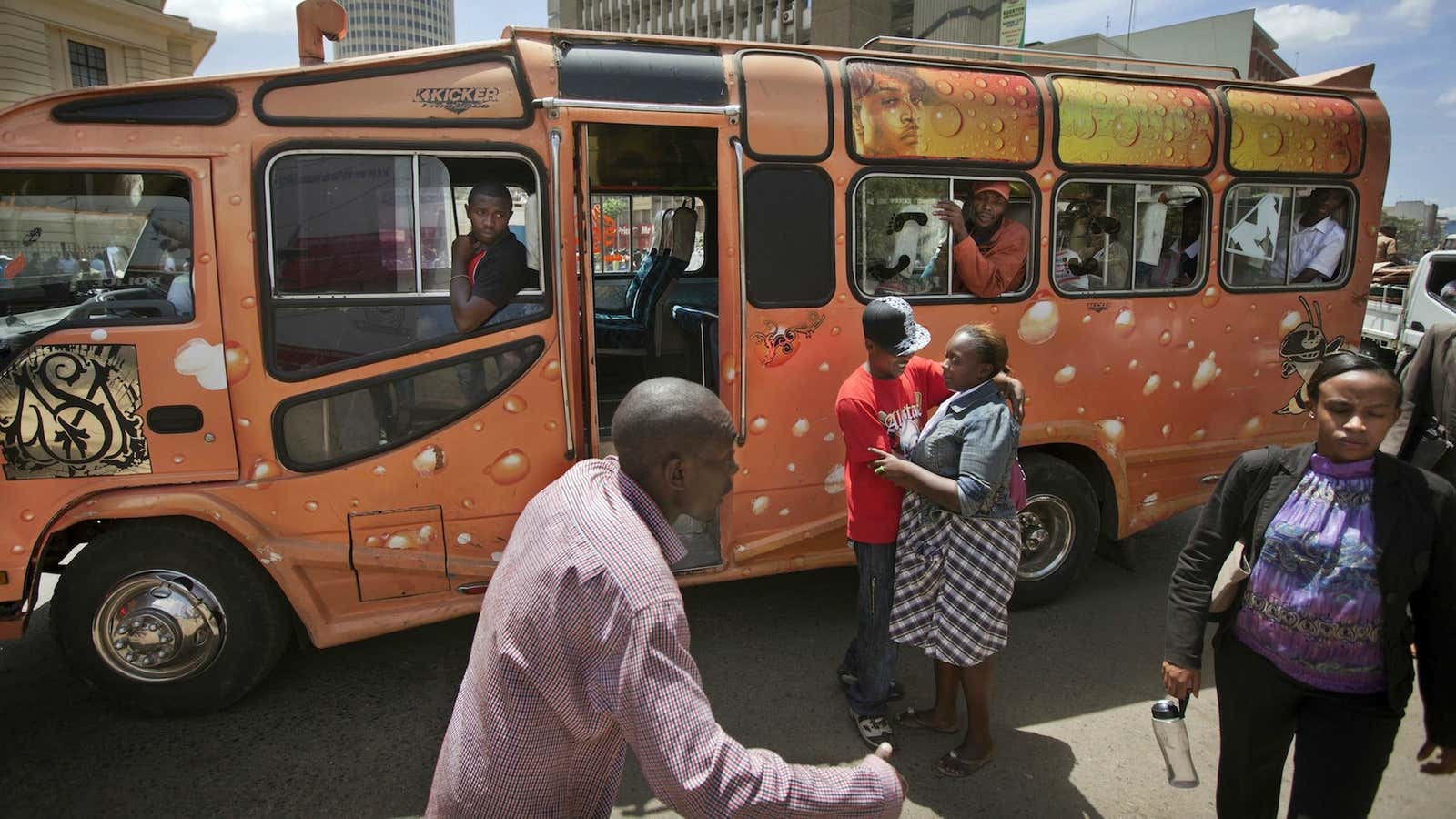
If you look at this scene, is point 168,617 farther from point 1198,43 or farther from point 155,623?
point 1198,43

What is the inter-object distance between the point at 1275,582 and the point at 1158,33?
33708 millimetres

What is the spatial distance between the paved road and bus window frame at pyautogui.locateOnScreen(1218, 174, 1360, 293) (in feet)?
6.82

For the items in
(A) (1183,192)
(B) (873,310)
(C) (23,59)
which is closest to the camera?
(B) (873,310)

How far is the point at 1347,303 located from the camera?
5.25 m

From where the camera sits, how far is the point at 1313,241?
5109 millimetres

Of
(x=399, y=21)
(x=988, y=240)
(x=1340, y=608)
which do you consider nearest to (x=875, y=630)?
(x=1340, y=608)

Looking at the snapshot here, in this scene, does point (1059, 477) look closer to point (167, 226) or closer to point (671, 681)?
point (671, 681)

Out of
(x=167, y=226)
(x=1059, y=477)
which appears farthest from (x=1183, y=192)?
(x=167, y=226)

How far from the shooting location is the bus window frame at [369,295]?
3428 millimetres

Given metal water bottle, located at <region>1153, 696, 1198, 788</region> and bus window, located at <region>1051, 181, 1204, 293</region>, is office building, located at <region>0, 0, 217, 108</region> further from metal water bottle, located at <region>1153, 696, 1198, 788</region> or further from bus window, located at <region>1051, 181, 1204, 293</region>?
metal water bottle, located at <region>1153, 696, 1198, 788</region>

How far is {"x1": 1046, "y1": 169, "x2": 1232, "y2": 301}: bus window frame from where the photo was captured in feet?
14.9

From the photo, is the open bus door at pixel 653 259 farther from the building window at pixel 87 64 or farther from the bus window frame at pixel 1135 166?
the building window at pixel 87 64

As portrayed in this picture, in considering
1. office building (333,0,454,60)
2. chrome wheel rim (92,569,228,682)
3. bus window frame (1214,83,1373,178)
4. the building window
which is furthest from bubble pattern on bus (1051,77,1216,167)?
office building (333,0,454,60)

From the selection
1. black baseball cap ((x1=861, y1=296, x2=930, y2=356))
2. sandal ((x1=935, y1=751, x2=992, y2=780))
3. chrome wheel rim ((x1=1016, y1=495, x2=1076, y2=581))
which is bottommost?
sandal ((x1=935, y1=751, x2=992, y2=780))
